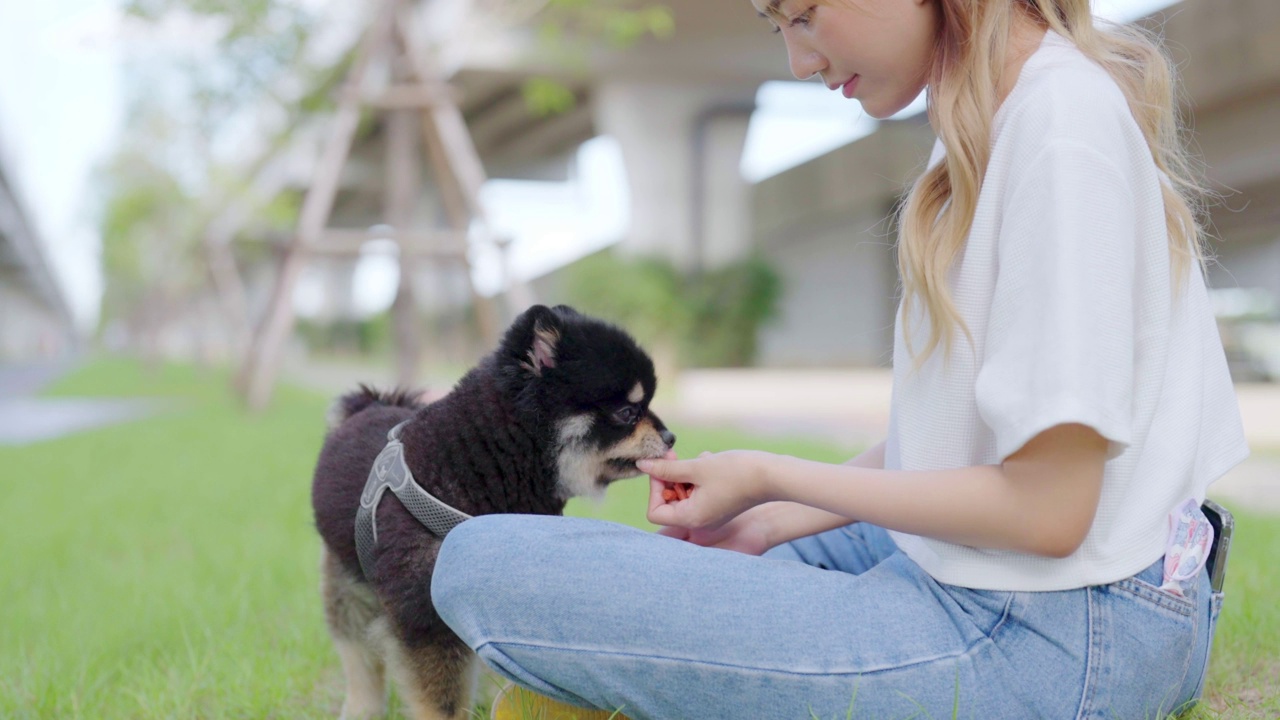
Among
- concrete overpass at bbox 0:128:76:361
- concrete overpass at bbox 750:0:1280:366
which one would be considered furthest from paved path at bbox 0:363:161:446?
concrete overpass at bbox 0:128:76:361

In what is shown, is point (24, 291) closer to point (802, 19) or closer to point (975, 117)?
point (802, 19)

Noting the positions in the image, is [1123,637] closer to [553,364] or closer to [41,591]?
[553,364]

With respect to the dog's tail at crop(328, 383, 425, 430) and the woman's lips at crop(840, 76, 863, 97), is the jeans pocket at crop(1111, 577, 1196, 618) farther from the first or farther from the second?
the dog's tail at crop(328, 383, 425, 430)

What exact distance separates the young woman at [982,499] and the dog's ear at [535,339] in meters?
0.63

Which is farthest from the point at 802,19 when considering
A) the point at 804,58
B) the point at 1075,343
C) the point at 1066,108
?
the point at 1075,343

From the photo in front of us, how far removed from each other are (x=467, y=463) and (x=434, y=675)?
0.47 meters

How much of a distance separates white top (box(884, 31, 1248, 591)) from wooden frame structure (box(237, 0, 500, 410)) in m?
8.11

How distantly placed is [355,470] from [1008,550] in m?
1.48

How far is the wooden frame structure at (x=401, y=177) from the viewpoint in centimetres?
971

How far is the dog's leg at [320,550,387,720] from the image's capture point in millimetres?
2490

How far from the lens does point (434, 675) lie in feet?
7.02

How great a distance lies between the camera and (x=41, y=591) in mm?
3918

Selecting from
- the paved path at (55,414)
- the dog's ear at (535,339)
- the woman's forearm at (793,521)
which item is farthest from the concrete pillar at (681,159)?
the woman's forearm at (793,521)

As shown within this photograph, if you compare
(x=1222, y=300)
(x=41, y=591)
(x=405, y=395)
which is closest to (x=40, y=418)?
(x=41, y=591)
